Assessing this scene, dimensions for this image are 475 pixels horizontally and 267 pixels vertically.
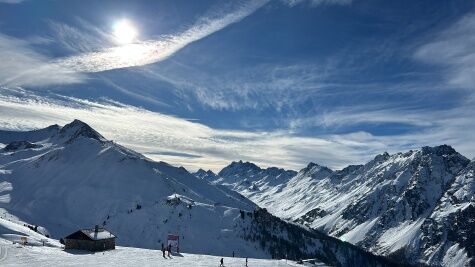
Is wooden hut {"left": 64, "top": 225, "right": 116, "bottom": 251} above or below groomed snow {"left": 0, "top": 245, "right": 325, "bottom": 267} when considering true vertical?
above

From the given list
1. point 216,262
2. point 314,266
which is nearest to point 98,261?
point 216,262

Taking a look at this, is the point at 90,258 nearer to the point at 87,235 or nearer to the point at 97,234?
the point at 87,235

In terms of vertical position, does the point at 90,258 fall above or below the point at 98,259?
above

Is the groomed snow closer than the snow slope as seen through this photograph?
Yes

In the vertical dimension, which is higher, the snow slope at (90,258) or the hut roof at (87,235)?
the hut roof at (87,235)

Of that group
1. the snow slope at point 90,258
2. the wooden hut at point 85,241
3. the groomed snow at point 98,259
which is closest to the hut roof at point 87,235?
the wooden hut at point 85,241

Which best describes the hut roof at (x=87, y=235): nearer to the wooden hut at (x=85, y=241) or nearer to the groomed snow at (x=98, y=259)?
the wooden hut at (x=85, y=241)

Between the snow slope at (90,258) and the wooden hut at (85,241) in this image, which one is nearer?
the snow slope at (90,258)

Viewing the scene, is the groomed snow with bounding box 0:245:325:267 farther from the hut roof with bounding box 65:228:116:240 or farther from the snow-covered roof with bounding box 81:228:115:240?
the snow-covered roof with bounding box 81:228:115:240

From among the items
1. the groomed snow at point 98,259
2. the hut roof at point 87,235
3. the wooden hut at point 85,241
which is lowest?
the groomed snow at point 98,259

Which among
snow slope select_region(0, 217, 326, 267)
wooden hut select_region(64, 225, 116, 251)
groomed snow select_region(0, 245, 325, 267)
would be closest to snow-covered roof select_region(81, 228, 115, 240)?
wooden hut select_region(64, 225, 116, 251)

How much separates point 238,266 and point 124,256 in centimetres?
2028

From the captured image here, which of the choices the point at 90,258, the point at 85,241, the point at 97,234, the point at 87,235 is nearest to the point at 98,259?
the point at 90,258

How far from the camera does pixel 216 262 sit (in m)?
85.5
